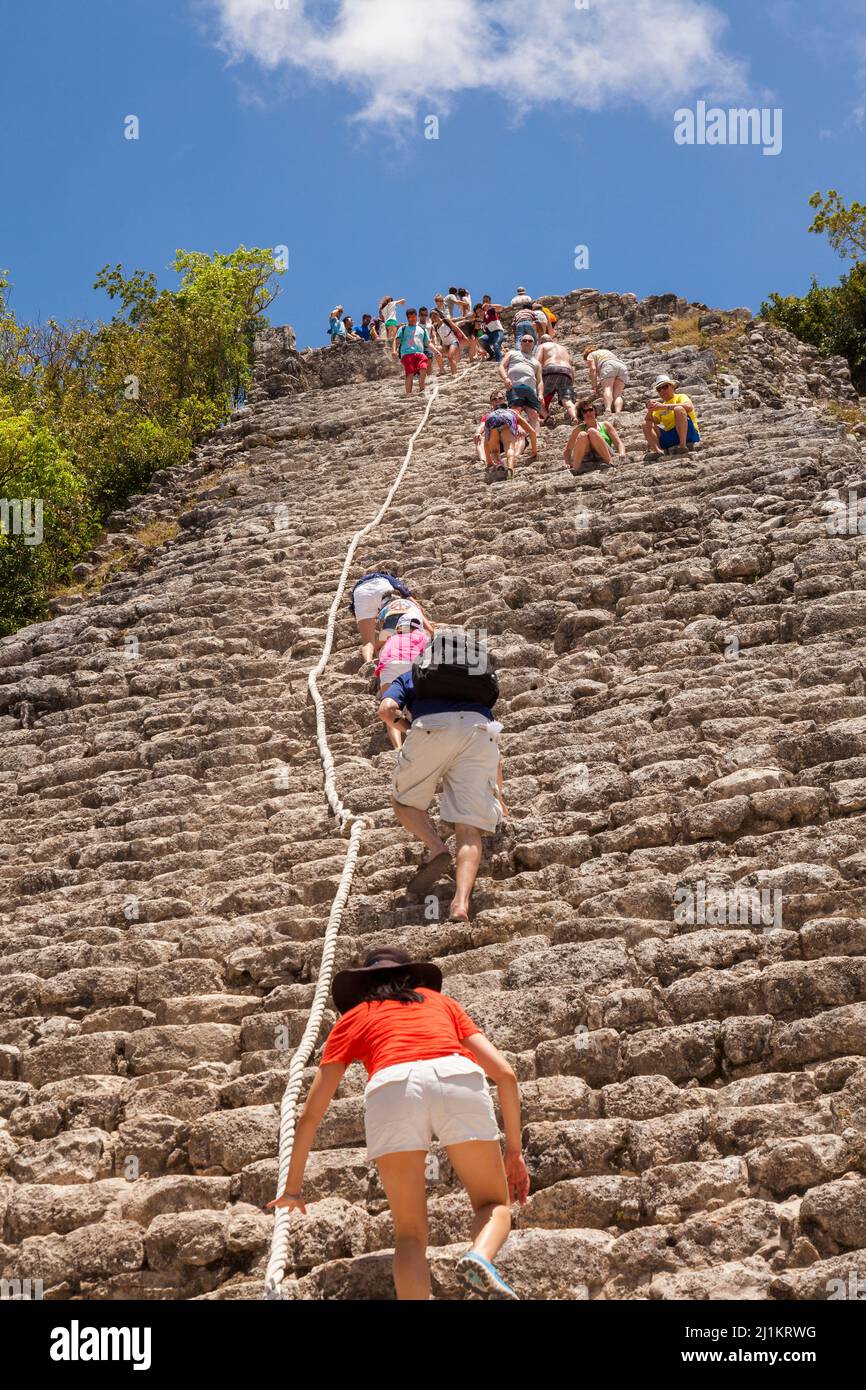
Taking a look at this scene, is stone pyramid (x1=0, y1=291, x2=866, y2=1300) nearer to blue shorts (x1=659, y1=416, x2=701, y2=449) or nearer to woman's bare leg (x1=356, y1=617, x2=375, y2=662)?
woman's bare leg (x1=356, y1=617, x2=375, y2=662)

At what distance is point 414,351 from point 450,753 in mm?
14017

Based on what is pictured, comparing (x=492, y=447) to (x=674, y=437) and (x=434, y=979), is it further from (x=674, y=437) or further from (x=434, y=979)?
(x=434, y=979)

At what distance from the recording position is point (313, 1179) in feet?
16.6

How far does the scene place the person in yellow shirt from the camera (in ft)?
41.3

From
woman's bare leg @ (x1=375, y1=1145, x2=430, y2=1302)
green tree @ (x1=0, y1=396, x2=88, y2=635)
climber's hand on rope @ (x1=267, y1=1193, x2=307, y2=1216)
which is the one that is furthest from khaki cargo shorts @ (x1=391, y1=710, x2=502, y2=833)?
green tree @ (x1=0, y1=396, x2=88, y2=635)

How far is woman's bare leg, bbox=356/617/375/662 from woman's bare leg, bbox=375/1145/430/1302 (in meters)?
5.93

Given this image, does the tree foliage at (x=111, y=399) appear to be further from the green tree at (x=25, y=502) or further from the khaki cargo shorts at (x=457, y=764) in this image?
the khaki cargo shorts at (x=457, y=764)

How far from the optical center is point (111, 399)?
86.1ft

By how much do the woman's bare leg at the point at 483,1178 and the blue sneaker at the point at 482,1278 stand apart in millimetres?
277

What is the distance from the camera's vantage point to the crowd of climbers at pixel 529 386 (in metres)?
12.8

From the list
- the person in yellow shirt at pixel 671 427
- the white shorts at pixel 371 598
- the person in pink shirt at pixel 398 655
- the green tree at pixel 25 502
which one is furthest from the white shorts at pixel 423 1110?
the green tree at pixel 25 502

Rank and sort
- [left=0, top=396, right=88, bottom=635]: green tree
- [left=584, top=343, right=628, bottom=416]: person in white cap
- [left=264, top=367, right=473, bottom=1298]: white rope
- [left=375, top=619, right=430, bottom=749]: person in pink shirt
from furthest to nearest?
[left=0, top=396, right=88, bottom=635]: green tree → [left=584, top=343, right=628, bottom=416]: person in white cap → [left=375, top=619, right=430, bottom=749]: person in pink shirt → [left=264, top=367, right=473, bottom=1298]: white rope

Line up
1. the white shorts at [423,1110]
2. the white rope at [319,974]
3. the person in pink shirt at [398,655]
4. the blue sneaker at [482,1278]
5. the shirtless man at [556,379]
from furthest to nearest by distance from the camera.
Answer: the shirtless man at [556,379] → the person in pink shirt at [398,655] → the white rope at [319,974] → the white shorts at [423,1110] → the blue sneaker at [482,1278]
